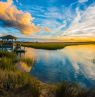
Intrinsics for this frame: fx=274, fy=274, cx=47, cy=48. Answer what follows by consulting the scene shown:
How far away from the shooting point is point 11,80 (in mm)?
9500

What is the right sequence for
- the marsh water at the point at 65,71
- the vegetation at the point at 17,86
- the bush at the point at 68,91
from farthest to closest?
the marsh water at the point at 65,71
the vegetation at the point at 17,86
the bush at the point at 68,91

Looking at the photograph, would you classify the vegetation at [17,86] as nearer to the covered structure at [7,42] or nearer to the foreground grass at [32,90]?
the foreground grass at [32,90]

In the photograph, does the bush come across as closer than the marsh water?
Yes

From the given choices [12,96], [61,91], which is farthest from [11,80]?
[61,91]

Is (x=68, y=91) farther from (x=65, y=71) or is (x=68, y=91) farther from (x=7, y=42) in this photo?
(x=7, y=42)

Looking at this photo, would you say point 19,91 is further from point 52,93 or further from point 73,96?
point 73,96

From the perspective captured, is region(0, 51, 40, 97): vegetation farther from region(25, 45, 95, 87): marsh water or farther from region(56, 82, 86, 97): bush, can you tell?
region(25, 45, 95, 87): marsh water

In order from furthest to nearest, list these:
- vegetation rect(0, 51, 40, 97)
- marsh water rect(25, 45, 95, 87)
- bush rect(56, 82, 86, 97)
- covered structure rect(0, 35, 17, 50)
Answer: covered structure rect(0, 35, 17, 50) < marsh water rect(25, 45, 95, 87) < vegetation rect(0, 51, 40, 97) < bush rect(56, 82, 86, 97)

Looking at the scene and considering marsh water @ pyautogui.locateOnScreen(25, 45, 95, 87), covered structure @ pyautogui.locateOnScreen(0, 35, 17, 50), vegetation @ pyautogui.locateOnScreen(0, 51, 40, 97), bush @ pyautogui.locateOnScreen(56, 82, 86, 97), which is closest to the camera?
bush @ pyautogui.locateOnScreen(56, 82, 86, 97)

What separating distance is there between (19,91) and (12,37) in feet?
127

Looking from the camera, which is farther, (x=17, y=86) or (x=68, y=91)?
(x=17, y=86)

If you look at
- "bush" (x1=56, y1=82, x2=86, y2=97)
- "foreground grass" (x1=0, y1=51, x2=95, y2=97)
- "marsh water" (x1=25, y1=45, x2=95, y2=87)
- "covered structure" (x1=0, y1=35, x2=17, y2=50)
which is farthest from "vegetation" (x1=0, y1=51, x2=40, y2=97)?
"covered structure" (x1=0, y1=35, x2=17, y2=50)

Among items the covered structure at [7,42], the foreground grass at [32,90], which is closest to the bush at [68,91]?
the foreground grass at [32,90]

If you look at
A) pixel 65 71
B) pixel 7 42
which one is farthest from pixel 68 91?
pixel 7 42
